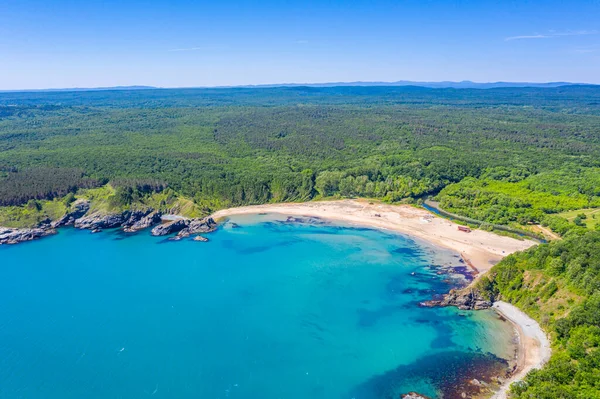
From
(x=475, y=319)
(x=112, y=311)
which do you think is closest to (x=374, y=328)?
(x=475, y=319)

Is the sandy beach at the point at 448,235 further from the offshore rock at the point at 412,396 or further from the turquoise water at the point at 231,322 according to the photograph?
the offshore rock at the point at 412,396

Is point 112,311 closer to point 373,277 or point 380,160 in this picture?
point 373,277

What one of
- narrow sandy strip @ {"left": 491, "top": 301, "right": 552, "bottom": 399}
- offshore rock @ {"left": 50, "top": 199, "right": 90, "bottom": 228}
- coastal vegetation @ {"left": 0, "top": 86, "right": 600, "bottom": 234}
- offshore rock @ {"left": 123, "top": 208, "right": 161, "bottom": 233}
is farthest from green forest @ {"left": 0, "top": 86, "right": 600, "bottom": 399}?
offshore rock @ {"left": 123, "top": 208, "right": 161, "bottom": 233}

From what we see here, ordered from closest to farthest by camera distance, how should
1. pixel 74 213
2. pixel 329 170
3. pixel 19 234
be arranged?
pixel 19 234 → pixel 74 213 → pixel 329 170

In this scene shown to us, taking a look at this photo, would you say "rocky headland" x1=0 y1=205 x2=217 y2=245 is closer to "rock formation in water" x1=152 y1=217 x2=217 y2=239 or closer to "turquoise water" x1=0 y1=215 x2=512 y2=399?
"rock formation in water" x1=152 y1=217 x2=217 y2=239

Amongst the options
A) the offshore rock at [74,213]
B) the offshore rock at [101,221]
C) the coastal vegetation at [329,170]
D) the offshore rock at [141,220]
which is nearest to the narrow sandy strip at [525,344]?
the coastal vegetation at [329,170]

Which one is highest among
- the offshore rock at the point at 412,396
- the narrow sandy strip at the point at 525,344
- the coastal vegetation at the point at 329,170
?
the coastal vegetation at the point at 329,170

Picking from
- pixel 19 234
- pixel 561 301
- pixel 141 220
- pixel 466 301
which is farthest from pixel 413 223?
pixel 19 234

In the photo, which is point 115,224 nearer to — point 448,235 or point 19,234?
point 19,234
